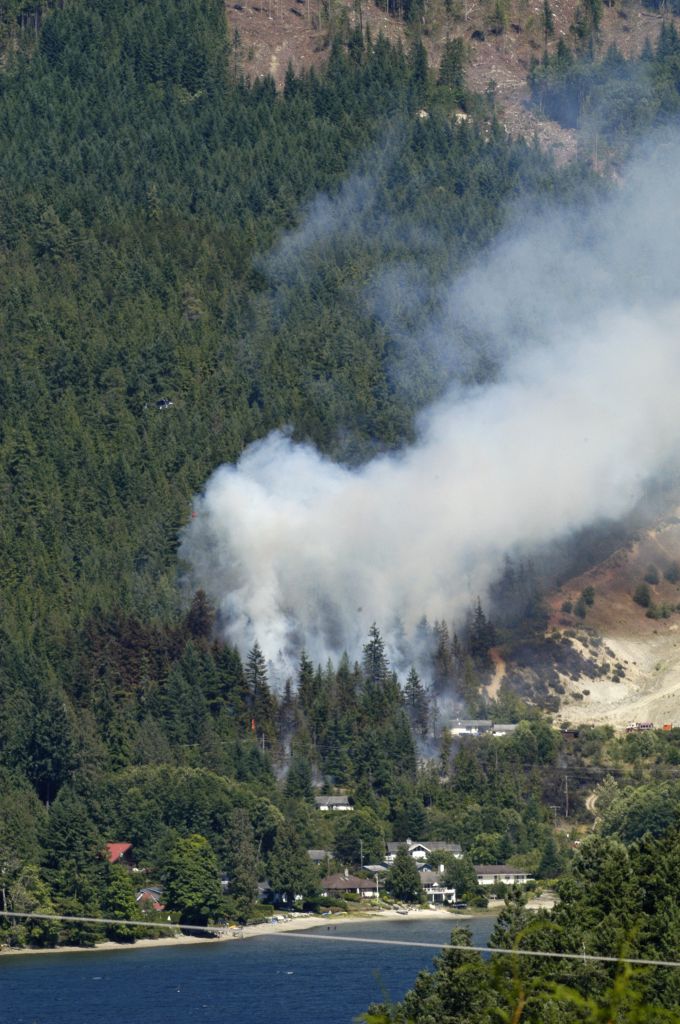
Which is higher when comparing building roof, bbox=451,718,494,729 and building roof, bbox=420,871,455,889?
building roof, bbox=451,718,494,729

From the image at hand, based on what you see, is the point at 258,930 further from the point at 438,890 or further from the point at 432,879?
the point at 432,879

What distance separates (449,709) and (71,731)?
1357 inches

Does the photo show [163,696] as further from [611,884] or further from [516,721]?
[611,884]

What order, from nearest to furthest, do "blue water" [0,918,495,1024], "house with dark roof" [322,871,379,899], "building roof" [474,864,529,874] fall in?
"blue water" [0,918,495,1024] → "house with dark roof" [322,871,379,899] → "building roof" [474,864,529,874]

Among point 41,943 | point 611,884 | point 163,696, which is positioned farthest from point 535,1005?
point 163,696

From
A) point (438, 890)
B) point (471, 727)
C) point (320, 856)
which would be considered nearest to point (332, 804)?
point (320, 856)

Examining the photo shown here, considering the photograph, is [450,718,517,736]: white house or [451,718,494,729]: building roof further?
[451,718,494,729]: building roof

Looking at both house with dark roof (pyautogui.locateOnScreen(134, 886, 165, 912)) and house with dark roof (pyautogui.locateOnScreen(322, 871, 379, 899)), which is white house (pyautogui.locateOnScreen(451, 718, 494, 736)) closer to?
house with dark roof (pyautogui.locateOnScreen(322, 871, 379, 899))

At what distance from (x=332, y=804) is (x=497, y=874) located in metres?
15.0

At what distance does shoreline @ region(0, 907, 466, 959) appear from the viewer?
461ft

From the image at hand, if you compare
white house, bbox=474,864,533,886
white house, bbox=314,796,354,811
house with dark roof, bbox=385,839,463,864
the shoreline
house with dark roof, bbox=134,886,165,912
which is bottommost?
the shoreline

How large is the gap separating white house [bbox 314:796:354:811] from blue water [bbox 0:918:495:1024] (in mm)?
26680

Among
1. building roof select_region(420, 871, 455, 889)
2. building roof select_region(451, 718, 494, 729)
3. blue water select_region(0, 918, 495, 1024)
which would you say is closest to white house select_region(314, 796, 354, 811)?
building roof select_region(420, 871, 455, 889)

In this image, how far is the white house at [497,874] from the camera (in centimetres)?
16512
